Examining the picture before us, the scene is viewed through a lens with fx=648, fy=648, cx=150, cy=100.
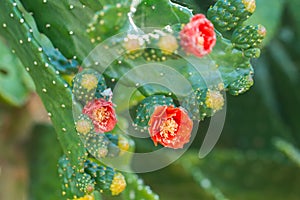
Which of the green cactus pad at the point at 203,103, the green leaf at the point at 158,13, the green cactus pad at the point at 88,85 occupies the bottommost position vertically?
the green cactus pad at the point at 203,103

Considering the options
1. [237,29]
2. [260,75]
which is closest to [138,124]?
[237,29]

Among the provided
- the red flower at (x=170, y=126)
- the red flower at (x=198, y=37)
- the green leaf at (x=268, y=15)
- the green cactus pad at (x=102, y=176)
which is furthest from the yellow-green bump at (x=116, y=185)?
the green leaf at (x=268, y=15)

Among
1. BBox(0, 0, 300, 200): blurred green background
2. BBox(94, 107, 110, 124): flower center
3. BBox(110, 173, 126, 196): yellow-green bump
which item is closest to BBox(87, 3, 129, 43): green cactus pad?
BBox(94, 107, 110, 124): flower center

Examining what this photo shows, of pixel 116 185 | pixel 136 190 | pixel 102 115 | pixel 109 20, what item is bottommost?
pixel 136 190

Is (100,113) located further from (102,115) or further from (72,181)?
(72,181)

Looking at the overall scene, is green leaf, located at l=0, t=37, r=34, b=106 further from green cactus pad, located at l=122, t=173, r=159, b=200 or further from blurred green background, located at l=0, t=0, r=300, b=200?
green cactus pad, located at l=122, t=173, r=159, b=200

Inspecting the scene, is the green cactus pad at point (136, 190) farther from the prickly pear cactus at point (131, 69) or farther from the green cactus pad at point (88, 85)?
the green cactus pad at point (88, 85)

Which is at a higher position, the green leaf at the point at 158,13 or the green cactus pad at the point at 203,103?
the green leaf at the point at 158,13

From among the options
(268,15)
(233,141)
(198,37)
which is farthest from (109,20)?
(233,141)
